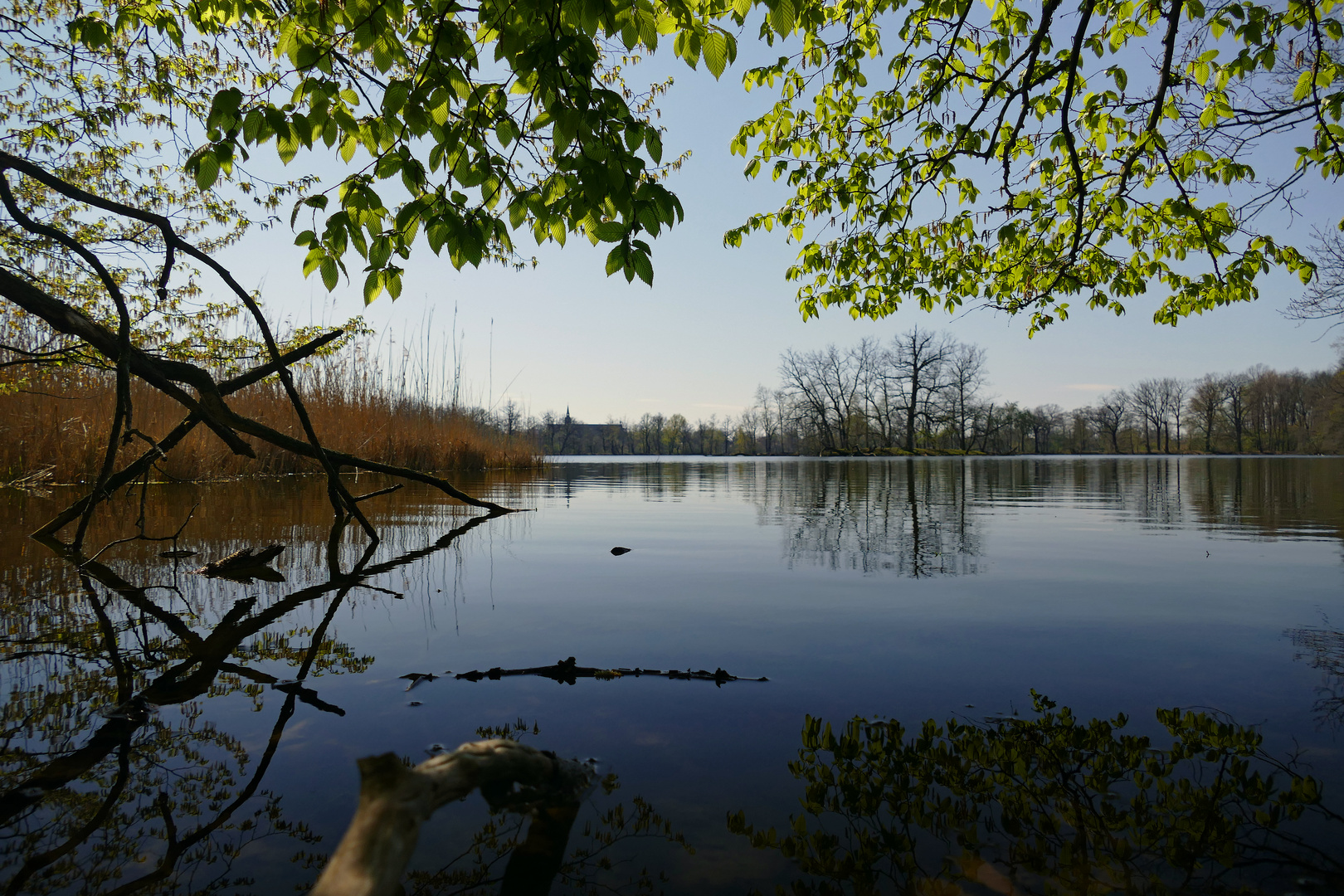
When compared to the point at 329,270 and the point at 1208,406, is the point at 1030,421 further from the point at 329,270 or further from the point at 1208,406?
the point at 329,270

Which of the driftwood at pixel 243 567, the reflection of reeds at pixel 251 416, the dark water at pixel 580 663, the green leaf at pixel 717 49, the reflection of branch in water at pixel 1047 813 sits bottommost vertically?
the reflection of branch in water at pixel 1047 813

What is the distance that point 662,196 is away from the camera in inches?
90.6

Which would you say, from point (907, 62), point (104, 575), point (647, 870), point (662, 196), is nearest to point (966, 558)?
point (662, 196)

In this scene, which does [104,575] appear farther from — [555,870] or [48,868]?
[555,870]

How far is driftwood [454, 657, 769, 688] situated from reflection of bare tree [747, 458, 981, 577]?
2.33 m

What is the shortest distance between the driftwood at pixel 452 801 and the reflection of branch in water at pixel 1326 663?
87.5 inches

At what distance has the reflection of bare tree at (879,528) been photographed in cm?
460

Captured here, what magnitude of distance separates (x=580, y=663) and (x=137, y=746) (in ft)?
4.27

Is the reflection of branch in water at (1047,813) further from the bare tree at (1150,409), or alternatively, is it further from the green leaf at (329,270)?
the bare tree at (1150,409)

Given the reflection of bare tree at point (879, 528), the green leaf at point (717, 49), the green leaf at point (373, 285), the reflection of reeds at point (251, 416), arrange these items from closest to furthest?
the green leaf at point (717, 49) → the green leaf at point (373, 285) → the reflection of bare tree at point (879, 528) → the reflection of reeds at point (251, 416)

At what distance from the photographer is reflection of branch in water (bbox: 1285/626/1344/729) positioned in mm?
1949

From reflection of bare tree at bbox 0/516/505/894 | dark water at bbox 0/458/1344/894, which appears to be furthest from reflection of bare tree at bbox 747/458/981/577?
reflection of bare tree at bbox 0/516/505/894

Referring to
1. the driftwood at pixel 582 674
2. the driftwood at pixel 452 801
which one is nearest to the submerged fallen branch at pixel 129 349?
the driftwood at pixel 582 674

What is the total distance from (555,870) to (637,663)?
3.95 ft
